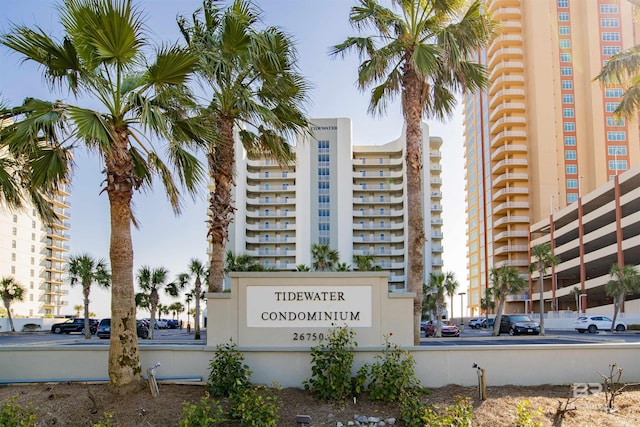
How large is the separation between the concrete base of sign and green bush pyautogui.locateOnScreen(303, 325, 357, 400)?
21.8 inches

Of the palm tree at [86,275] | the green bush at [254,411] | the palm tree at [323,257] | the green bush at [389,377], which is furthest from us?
the palm tree at [323,257]

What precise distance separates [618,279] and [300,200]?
50.6 meters

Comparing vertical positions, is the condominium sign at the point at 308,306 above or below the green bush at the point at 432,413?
above

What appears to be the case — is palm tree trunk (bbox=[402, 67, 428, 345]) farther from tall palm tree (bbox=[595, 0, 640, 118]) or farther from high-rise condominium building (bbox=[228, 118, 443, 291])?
high-rise condominium building (bbox=[228, 118, 443, 291])

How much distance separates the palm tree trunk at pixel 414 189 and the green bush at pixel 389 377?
8.95ft

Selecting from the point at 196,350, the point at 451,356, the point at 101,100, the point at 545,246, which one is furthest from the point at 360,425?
the point at 545,246

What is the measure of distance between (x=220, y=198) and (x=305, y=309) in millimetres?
Answer: 3779

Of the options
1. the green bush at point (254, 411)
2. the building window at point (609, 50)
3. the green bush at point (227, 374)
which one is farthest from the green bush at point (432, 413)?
the building window at point (609, 50)

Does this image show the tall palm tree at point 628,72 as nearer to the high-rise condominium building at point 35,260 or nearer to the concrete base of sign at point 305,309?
the concrete base of sign at point 305,309

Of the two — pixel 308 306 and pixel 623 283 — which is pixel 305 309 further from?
pixel 623 283

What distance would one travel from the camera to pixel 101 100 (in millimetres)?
10094

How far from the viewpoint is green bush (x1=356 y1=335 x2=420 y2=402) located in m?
9.54

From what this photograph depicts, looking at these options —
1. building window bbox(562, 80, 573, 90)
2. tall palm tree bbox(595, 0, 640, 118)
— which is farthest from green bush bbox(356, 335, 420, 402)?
building window bbox(562, 80, 573, 90)

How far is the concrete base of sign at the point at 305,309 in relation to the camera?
35.5 ft
